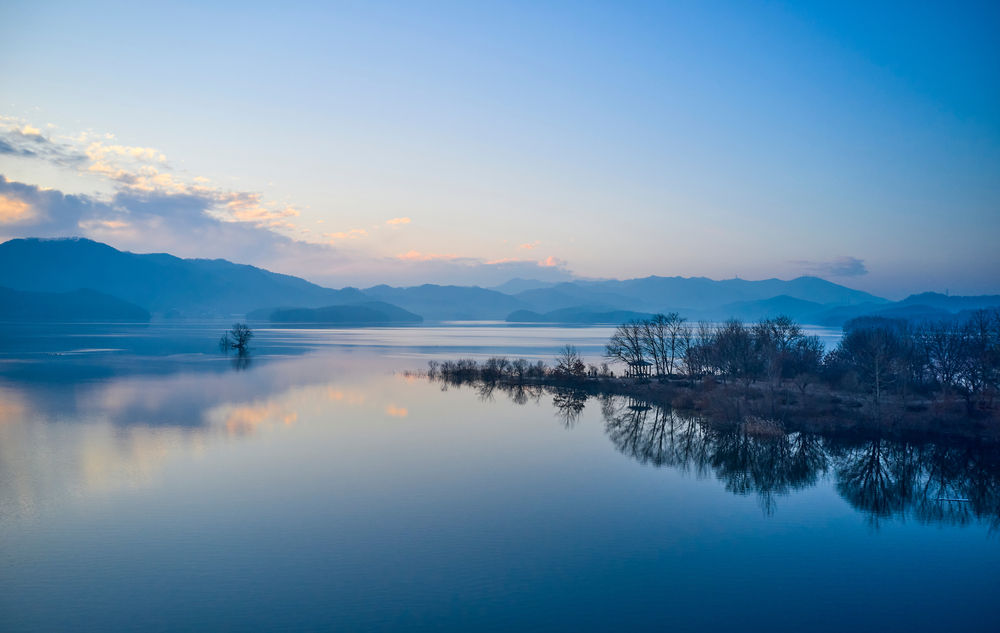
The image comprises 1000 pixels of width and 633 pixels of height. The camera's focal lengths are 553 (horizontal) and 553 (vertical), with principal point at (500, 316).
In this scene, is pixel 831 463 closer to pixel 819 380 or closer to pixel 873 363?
pixel 873 363

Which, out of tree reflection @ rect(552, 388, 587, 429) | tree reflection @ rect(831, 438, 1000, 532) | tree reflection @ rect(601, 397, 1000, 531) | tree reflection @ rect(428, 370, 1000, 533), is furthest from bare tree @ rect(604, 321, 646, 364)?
tree reflection @ rect(831, 438, 1000, 532)

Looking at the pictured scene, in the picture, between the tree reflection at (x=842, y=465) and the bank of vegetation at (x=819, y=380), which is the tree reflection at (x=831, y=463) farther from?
the bank of vegetation at (x=819, y=380)

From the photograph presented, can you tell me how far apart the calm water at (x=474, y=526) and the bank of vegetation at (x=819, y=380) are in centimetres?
476

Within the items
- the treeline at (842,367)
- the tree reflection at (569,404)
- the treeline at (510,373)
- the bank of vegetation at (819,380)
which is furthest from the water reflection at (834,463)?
the treeline at (510,373)

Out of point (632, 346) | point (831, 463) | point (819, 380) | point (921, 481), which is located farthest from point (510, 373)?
point (921, 481)

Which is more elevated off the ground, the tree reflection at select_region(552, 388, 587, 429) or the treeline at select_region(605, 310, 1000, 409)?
the treeline at select_region(605, 310, 1000, 409)

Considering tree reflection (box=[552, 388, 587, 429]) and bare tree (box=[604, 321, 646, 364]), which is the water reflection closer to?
tree reflection (box=[552, 388, 587, 429])

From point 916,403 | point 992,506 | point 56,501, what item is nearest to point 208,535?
point 56,501

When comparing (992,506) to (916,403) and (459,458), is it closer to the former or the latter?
(916,403)

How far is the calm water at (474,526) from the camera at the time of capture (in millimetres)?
11438

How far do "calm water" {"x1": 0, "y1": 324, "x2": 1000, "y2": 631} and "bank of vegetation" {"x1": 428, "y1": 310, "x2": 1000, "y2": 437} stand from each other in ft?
15.6

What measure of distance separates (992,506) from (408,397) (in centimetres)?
3204

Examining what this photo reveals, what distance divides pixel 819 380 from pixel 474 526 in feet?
125

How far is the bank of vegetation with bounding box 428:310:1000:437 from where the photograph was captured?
105 feet
